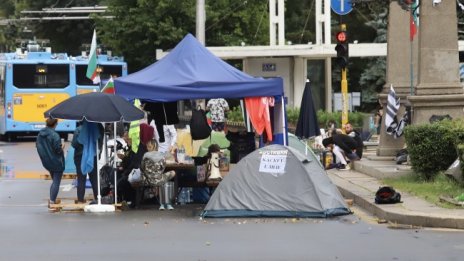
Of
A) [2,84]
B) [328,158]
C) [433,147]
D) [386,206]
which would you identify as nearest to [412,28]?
[328,158]

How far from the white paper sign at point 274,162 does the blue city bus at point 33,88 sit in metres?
26.1

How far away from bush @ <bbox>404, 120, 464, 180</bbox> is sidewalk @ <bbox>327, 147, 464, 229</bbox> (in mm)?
1058

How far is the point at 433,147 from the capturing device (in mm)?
19391

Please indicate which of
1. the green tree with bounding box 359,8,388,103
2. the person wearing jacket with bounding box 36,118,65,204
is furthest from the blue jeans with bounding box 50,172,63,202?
the green tree with bounding box 359,8,388,103

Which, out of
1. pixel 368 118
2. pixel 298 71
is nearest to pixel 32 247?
pixel 368 118

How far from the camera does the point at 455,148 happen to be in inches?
739

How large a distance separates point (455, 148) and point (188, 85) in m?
5.20

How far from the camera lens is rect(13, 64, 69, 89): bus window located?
139ft

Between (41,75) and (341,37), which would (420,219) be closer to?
(341,37)

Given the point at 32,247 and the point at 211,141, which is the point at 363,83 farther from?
the point at 32,247

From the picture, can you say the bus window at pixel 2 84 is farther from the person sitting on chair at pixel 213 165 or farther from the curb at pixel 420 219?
the curb at pixel 420 219

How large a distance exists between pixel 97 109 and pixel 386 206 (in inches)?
210

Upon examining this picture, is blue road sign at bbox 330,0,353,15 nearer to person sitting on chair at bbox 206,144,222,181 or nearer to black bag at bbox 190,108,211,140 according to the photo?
black bag at bbox 190,108,211,140

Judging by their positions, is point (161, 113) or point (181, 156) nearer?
point (181, 156)
